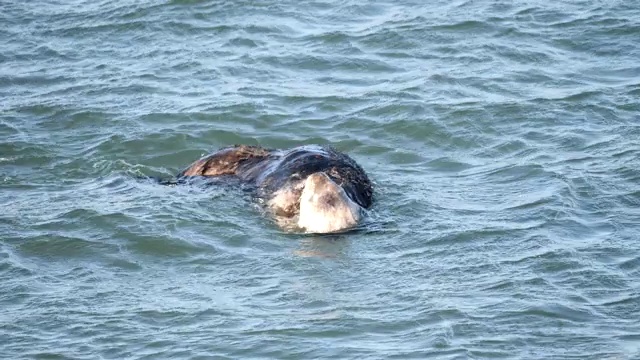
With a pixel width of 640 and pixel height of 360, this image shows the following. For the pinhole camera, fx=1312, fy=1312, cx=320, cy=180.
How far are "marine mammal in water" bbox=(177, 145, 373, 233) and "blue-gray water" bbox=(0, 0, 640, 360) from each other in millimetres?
215

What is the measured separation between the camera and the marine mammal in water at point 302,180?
10828 mm

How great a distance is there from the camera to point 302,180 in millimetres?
11406

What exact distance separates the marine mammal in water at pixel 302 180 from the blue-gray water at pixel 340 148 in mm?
215

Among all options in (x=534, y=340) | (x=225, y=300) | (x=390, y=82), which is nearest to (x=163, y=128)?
(x=390, y=82)

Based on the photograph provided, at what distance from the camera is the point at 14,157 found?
13.2 meters

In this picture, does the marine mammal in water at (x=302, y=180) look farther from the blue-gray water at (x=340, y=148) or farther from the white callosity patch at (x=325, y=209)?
the blue-gray water at (x=340, y=148)

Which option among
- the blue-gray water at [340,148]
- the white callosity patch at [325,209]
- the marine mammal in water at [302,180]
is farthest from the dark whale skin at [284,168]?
the white callosity patch at [325,209]

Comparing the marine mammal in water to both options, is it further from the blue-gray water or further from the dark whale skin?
the blue-gray water

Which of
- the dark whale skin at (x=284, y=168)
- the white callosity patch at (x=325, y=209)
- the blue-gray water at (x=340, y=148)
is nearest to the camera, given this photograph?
the blue-gray water at (x=340, y=148)

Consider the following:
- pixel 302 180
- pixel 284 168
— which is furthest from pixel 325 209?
pixel 284 168

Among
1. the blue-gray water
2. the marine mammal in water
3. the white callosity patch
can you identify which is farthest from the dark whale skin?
the white callosity patch

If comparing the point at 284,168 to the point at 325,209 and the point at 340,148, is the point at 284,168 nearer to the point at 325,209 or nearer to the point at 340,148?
the point at 325,209

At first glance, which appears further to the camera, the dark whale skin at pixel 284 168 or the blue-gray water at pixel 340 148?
the dark whale skin at pixel 284 168

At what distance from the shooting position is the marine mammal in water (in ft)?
35.5
